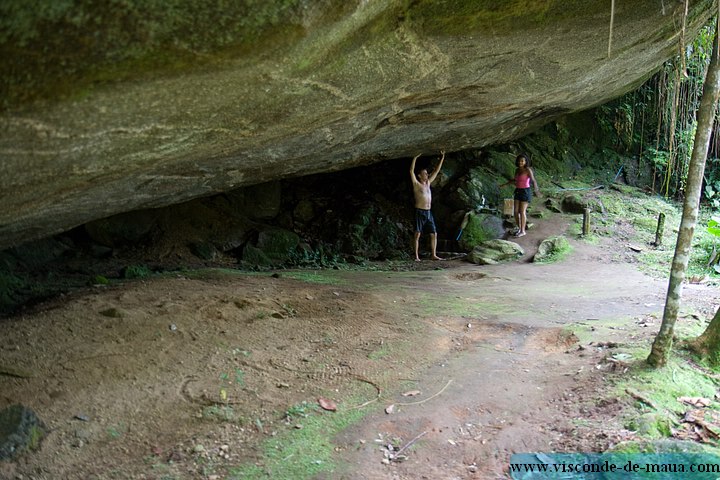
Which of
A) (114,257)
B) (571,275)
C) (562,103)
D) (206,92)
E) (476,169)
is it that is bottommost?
(114,257)

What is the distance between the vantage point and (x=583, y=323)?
264 inches

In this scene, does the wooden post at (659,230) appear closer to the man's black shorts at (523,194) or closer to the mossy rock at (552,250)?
the mossy rock at (552,250)

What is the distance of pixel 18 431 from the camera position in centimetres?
404

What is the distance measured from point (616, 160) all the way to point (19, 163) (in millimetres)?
15601

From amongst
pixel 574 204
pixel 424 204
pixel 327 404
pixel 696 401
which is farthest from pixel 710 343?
pixel 574 204

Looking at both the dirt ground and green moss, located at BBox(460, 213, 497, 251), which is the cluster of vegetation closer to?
green moss, located at BBox(460, 213, 497, 251)

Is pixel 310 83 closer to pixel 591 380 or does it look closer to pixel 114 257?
pixel 591 380

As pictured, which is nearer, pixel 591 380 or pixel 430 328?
pixel 591 380

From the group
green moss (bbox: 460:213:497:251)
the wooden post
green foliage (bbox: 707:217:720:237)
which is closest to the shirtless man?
green moss (bbox: 460:213:497:251)

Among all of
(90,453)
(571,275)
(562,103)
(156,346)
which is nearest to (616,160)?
(562,103)

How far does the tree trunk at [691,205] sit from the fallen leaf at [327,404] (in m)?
3.05

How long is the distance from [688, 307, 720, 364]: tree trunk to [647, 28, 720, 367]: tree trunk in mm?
548

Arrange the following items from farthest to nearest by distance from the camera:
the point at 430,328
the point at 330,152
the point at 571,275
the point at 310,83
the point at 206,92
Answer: the point at 571,275 < the point at 330,152 < the point at 430,328 < the point at 310,83 < the point at 206,92

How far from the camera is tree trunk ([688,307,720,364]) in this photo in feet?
17.6
